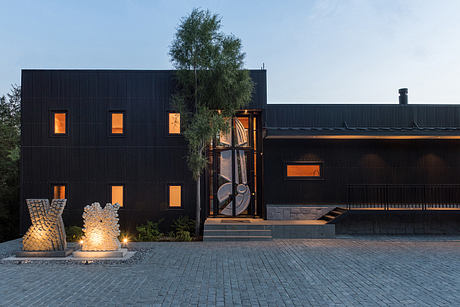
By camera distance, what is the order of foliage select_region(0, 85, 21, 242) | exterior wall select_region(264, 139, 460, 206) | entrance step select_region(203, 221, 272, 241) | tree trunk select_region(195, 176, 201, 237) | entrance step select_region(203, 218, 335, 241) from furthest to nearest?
foliage select_region(0, 85, 21, 242)
exterior wall select_region(264, 139, 460, 206)
tree trunk select_region(195, 176, 201, 237)
entrance step select_region(203, 218, 335, 241)
entrance step select_region(203, 221, 272, 241)

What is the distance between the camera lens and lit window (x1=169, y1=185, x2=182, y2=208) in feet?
37.9

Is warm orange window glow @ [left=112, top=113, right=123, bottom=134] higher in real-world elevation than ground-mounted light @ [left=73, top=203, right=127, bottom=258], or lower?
higher

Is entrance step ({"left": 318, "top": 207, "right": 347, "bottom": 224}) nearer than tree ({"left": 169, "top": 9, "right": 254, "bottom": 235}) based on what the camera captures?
No

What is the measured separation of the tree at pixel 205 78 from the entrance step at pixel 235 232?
0.63 meters

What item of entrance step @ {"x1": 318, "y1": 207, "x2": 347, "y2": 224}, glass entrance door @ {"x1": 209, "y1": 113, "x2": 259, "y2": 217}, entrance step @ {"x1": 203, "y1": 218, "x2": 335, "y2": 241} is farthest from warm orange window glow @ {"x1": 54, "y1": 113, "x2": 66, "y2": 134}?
entrance step @ {"x1": 318, "y1": 207, "x2": 347, "y2": 224}

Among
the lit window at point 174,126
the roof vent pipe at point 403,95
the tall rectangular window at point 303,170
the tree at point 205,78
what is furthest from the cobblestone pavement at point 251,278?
the roof vent pipe at point 403,95

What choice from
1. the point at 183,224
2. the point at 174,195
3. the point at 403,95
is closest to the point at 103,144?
the point at 174,195

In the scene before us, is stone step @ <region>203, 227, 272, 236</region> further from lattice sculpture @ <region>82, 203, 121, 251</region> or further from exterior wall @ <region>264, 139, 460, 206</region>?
lattice sculpture @ <region>82, 203, 121, 251</region>

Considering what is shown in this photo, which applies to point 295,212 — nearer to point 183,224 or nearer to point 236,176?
point 236,176

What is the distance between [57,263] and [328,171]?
32.6 ft

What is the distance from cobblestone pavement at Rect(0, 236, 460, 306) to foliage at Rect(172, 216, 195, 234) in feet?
5.75

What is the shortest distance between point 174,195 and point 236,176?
2.67 metres

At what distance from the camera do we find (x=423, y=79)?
2101 inches

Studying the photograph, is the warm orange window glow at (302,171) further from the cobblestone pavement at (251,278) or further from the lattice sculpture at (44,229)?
the lattice sculpture at (44,229)
